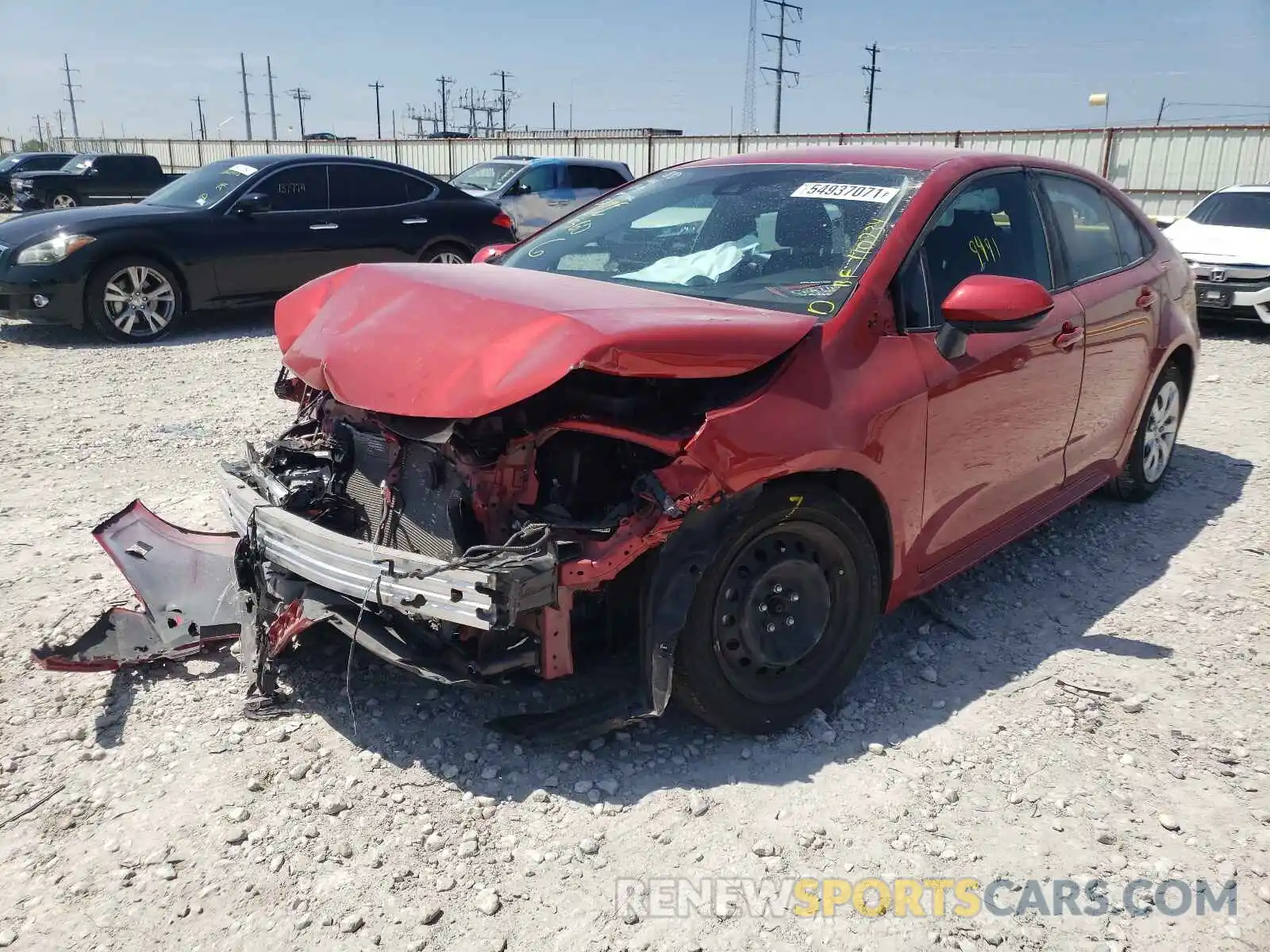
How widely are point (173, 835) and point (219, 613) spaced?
1.01 metres

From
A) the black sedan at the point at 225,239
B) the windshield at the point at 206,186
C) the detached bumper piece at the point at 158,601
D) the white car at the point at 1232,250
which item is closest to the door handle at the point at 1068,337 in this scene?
the detached bumper piece at the point at 158,601

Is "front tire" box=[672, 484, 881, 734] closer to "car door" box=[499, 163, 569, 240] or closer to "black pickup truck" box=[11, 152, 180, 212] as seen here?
"car door" box=[499, 163, 569, 240]

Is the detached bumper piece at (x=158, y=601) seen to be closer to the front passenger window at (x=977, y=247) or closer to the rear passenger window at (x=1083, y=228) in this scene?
the front passenger window at (x=977, y=247)

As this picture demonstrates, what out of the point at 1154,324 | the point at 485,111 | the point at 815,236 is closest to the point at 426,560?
the point at 815,236

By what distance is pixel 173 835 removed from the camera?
102 inches

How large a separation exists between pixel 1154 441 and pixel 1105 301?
1318mm

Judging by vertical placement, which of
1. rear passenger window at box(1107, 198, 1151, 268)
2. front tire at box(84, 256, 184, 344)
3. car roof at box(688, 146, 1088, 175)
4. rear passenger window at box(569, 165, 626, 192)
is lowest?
front tire at box(84, 256, 184, 344)

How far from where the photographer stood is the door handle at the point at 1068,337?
12.5 ft

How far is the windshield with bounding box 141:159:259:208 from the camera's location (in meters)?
9.34

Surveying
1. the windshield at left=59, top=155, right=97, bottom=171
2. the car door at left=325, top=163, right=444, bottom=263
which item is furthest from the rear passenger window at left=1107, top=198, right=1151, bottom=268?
the windshield at left=59, top=155, right=97, bottom=171

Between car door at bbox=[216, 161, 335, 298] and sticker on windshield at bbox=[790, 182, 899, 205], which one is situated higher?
sticker on windshield at bbox=[790, 182, 899, 205]

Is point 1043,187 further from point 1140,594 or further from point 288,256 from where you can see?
point 288,256

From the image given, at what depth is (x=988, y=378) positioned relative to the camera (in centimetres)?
342

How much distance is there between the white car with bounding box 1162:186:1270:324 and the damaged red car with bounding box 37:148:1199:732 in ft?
22.4
